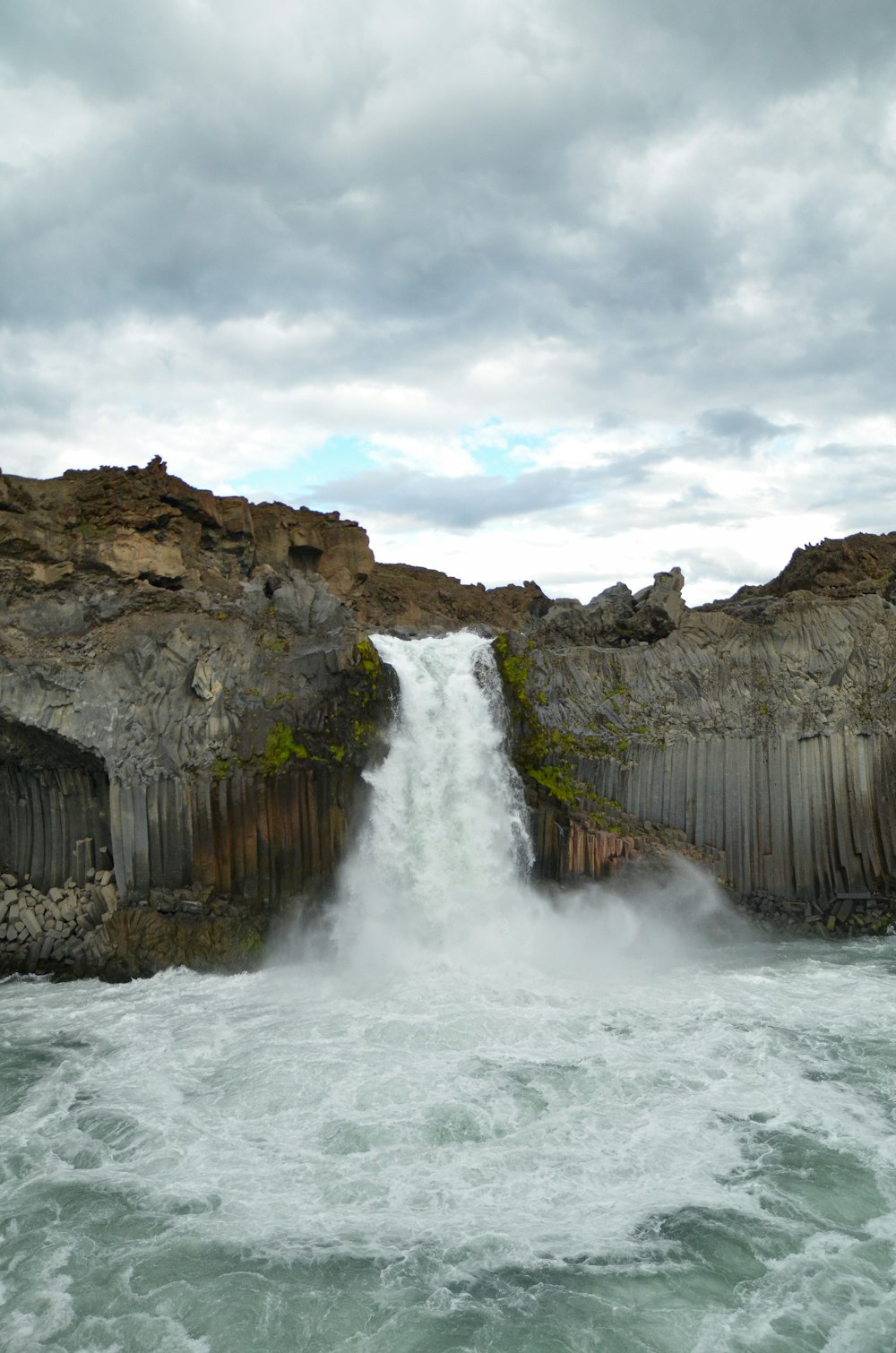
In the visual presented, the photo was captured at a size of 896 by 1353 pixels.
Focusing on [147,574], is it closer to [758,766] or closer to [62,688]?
[62,688]

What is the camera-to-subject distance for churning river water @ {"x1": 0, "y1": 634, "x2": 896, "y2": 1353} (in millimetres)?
8156

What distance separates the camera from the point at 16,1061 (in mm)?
13281

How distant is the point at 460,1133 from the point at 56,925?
9.88 metres

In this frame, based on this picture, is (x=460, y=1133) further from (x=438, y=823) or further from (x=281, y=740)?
(x=281, y=740)

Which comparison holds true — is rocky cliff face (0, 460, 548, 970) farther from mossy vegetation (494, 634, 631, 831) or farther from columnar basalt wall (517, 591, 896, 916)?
columnar basalt wall (517, 591, 896, 916)

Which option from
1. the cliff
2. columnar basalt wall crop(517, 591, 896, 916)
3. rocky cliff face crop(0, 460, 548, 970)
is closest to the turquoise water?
rocky cliff face crop(0, 460, 548, 970)

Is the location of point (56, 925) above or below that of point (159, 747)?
below

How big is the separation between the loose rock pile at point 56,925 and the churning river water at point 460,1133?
0.78 meters

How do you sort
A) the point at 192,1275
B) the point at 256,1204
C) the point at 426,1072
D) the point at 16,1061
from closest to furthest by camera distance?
the point at 192,1275 < the point at 256,1204 < the point at 426,1072 < the point at 16,1061

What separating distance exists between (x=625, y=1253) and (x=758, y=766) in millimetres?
12572

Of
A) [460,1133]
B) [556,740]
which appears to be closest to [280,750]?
[556,740]

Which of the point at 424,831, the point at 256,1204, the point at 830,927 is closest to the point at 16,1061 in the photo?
the point at 256,1204

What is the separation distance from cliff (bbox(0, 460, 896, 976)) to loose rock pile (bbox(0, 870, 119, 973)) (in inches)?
1.5

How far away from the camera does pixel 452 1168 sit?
403 inches
